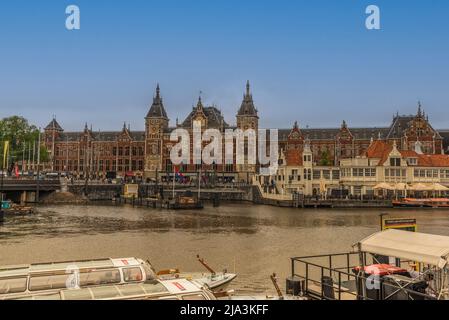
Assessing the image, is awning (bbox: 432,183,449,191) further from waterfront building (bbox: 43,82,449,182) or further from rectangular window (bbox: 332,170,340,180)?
waterfront building (bbox: 43,82,449,182)

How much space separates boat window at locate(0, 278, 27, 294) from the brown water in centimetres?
1066

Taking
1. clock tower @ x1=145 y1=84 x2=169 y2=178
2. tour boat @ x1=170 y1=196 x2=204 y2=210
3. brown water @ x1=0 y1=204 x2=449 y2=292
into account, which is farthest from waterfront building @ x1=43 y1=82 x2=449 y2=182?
brown water @ x1=0 y1=204 x2=449 y2=292

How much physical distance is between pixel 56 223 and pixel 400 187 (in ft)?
203

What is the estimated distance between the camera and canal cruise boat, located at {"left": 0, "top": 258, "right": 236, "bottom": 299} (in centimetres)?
1427

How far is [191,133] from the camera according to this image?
127 meters

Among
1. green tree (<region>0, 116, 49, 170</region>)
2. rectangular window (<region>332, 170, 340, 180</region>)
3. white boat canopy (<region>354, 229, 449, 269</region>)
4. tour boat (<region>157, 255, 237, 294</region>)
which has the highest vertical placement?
green tree (<region>0, 116, 49, 170</region>)

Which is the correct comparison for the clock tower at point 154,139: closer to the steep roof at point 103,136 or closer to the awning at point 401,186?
the steep roof at point 103,136

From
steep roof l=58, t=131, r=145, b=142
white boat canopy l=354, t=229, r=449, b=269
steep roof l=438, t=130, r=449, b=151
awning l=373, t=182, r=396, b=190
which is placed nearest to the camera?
white boat canopy l=354, t=229, r=449, b=269

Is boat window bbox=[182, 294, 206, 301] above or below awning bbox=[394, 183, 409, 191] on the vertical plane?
below

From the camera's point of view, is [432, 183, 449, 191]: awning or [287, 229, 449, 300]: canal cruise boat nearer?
[287, 229, 449, 300]: canal cruise boat

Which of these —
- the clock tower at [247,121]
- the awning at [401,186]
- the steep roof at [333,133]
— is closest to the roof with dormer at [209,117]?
the clock tower at [247,121]

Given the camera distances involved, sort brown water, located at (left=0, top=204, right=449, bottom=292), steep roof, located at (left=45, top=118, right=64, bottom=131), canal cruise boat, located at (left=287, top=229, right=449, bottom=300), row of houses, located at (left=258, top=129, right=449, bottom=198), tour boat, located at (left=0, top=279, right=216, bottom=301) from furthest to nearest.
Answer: steep roof, located at (left=45, top=118, right=64, bottom=131) < row of houses, located at (left=258, top=129, right=449, bottom=198) < brown water, located at (left=0, top=204, right=449, bottom=292) < canal cruise boat, located at (left=287, top=229, right=449, bottom=300) < tour boat, located at (left=0, top=279, right=216, bottom=301)

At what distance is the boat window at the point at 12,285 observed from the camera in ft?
46.2

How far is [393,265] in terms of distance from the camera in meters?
15.8
